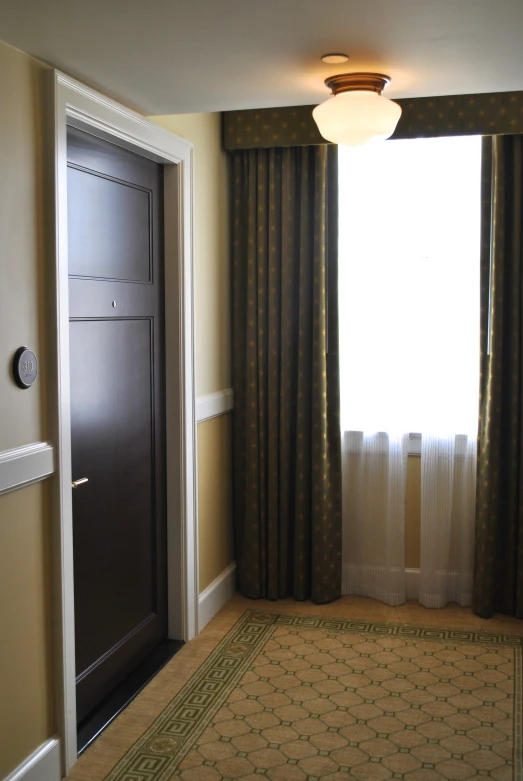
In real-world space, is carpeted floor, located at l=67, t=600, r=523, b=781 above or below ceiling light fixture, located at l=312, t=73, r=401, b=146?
below

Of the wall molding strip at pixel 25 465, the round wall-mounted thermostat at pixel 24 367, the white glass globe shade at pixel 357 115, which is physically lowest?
the wall molding strip at pixel 25 465

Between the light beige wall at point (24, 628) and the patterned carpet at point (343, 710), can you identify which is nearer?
the light beige wall at point (24, 628)

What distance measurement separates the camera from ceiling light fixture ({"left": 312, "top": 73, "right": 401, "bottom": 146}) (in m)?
2.68

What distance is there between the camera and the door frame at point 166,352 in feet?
8.59

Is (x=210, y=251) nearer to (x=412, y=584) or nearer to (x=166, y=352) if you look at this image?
(x=166, y=352)

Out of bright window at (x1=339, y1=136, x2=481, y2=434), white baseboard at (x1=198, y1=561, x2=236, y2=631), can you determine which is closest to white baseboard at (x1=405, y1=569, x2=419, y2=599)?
bright window at (x1=339, y1=136, x2=481, y2=434)

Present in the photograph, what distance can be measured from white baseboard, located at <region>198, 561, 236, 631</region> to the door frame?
4.5 inches

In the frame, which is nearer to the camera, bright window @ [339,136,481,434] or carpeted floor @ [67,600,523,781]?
carpeted floor @ [67,600,523,781]

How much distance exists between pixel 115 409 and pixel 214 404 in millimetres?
884

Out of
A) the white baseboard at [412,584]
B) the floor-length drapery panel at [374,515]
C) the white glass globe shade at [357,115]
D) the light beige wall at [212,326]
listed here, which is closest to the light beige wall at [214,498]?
the light beige wall at [212,326]

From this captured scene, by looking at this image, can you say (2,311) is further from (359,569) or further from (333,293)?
(359,569)

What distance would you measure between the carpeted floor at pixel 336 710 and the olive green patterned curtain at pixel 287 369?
0.42 metres

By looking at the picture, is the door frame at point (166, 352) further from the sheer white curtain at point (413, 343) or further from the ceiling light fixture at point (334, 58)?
the sheer white curtain at point (413, 343)

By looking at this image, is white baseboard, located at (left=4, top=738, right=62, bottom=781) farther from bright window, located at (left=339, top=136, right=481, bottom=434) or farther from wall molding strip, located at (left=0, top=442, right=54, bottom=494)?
bright window, located at (left=339, top=136, right=481, bottom=434)
